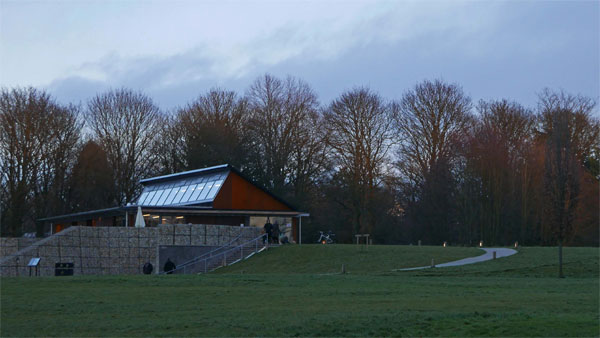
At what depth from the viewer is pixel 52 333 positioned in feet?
42.1

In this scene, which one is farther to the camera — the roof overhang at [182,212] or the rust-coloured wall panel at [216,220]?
the rust-coloured wall panel at [216,220]

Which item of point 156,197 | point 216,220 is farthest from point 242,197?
point 156,197

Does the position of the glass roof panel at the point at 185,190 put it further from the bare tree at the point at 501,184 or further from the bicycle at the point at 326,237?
the bare tree at the point at 501,184

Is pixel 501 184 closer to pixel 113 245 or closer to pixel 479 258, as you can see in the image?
pixel 479 258

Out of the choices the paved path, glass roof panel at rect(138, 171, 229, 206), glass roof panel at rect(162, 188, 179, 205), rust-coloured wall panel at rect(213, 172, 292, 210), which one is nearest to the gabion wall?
rust-coloured wall panel at rect(213, 172, 292, 210)

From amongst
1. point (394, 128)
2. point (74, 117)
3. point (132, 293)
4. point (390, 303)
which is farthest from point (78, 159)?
point (390, 303)

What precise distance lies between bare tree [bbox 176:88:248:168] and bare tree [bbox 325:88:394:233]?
8766mm

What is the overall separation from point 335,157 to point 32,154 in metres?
23.8

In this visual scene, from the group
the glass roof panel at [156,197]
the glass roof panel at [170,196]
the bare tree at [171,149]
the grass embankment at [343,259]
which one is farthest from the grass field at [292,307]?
the bare tree at [171,149]

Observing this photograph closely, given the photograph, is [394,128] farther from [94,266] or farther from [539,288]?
[539,288]

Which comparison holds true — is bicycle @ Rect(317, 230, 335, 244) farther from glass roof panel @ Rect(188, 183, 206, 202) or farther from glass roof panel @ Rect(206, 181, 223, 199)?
glass roof panel @ Rect(206, 181, 223, 199)

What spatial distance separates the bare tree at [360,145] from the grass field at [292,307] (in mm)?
36184

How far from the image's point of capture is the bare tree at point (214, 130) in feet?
209

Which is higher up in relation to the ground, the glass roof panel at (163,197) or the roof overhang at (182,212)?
the glass roof panel at (163,197)
